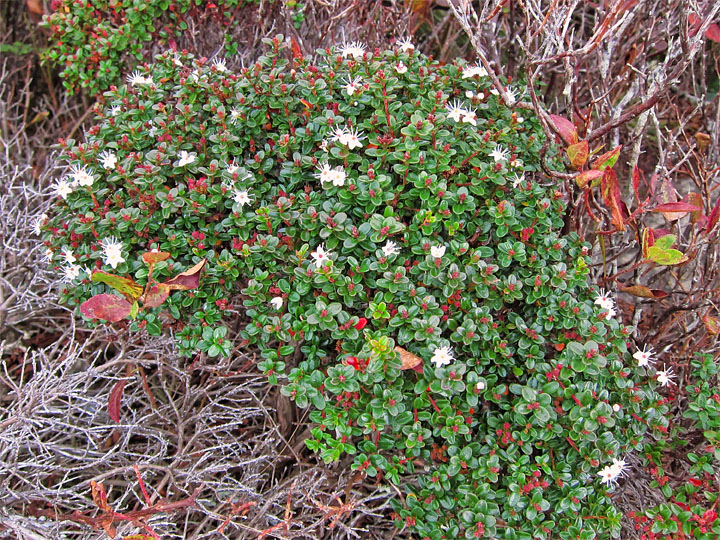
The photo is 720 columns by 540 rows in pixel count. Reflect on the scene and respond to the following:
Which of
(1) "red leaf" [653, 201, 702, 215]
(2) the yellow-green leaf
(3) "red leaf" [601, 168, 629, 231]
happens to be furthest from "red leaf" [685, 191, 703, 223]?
(2) the yellow-green leaf

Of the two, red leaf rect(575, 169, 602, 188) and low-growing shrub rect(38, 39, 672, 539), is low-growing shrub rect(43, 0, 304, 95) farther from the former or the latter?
red leaf rect(575, 169, 602, 188)

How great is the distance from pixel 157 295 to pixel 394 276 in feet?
2.17

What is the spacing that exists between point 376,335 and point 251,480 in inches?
31.2

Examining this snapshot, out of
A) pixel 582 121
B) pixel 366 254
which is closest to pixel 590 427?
pixel 366 254

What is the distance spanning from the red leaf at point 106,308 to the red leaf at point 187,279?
0.14 m

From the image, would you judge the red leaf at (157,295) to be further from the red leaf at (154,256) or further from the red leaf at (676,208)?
the red leaf at (676,208)

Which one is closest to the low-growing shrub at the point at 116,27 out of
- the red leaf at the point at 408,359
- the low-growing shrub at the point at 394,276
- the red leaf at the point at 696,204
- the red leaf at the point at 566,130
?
the low-growing shrub at the point at 394,276

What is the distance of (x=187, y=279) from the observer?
1.67 meters

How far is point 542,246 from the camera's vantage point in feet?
5.87

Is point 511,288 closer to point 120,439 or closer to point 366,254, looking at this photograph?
point 366,254

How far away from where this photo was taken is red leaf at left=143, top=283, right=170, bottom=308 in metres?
1.60

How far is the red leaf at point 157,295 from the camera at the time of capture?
1601 mm

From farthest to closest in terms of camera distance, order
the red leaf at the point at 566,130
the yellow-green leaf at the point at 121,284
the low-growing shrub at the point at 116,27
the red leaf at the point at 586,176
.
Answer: the low-growing shrub at the point at 116,27 < the red leaf at the point at 566,130 < the red leaf at the point at 586,176 < the yellow-green leaf at the point at 121,284

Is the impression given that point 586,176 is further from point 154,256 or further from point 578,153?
point 154,256
